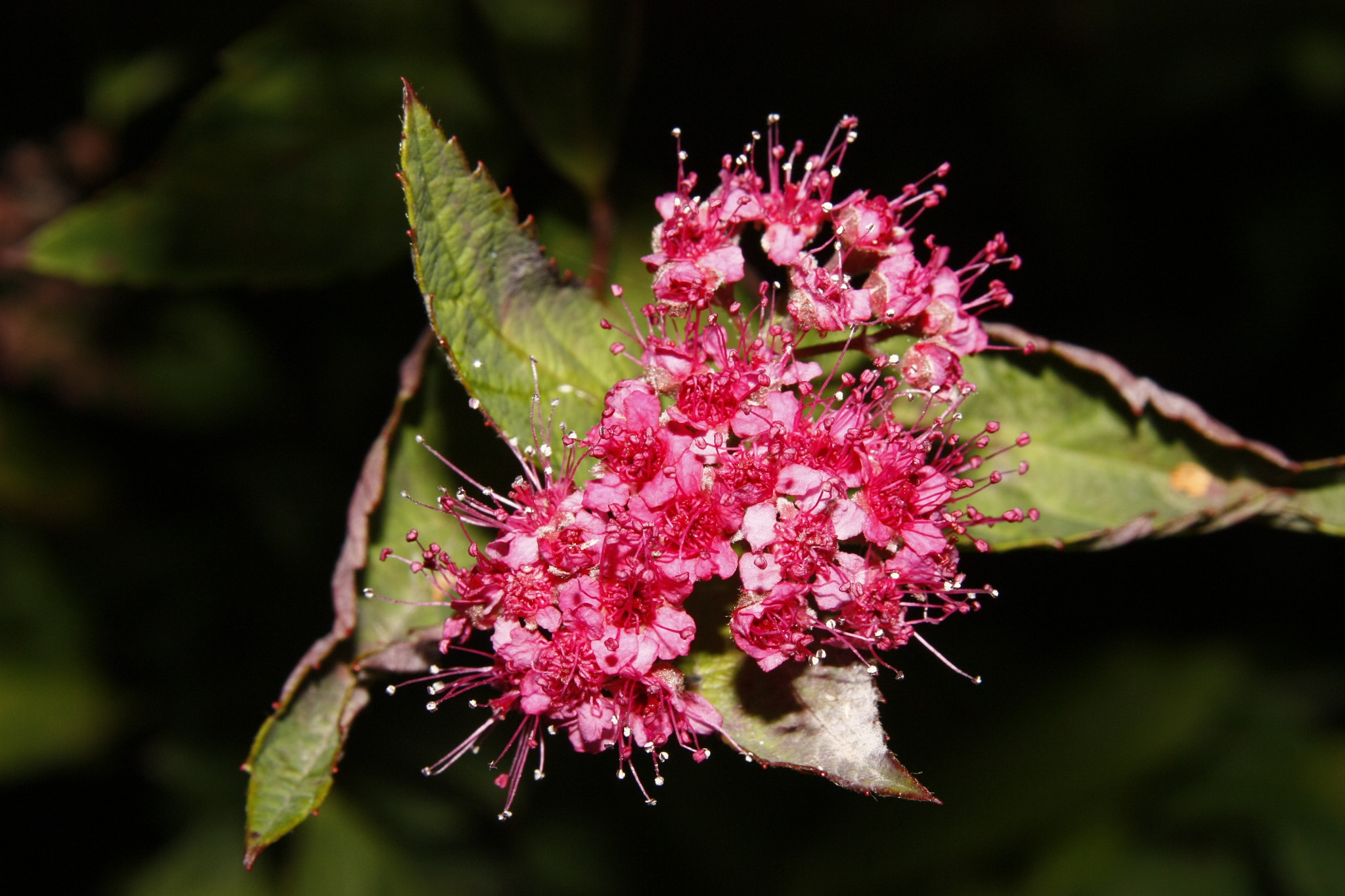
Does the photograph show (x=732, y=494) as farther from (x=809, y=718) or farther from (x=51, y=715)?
(x=51, y=715)

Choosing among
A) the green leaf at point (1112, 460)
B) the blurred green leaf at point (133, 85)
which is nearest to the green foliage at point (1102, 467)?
the green leaf at point (1112, 460)

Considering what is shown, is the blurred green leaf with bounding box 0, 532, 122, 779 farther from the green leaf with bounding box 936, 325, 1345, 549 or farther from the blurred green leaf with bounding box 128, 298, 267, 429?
the green leaf with bounding box 936, 325, 1345, 549

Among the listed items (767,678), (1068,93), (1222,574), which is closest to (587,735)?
(767,678)

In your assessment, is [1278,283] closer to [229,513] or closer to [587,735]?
[587,735]

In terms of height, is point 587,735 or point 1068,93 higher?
point 1068,93

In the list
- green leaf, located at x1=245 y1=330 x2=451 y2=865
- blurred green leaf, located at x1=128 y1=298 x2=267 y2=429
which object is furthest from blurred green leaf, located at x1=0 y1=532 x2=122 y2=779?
green leaf, located at x1=245 y1=330 x2=451 y2=865
